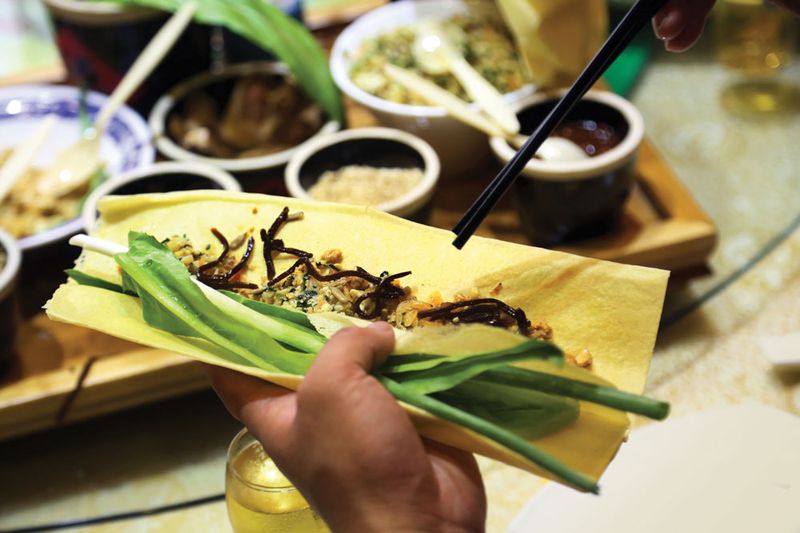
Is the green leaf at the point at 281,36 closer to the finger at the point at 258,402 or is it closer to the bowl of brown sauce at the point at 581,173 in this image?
the bowl of brown sauce at the point at 581,173

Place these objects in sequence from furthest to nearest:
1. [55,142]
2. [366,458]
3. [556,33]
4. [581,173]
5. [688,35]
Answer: [55,142] → [556,33] → [581,173] → [688,35] → [366,458]

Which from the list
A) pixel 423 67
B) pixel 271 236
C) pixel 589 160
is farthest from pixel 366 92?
pixel 271 236

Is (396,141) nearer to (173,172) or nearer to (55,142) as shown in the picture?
(173,172)

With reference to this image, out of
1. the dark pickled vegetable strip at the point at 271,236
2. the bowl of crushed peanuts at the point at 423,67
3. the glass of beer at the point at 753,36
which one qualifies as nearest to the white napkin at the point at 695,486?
the dark pickled vegetable strip at the point at 271,236

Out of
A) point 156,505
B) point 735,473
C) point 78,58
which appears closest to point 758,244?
point 735,473

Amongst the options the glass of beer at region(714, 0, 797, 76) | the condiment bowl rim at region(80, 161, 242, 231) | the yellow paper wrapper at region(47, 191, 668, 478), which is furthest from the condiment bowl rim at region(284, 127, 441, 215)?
the glass of beer at region(714, 0, 797, 76)
